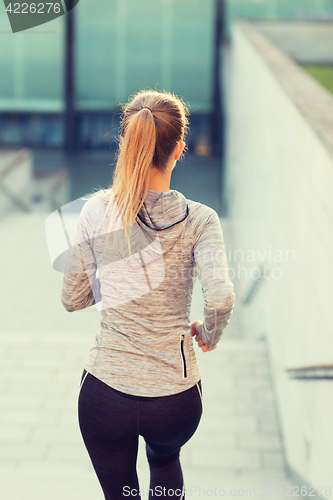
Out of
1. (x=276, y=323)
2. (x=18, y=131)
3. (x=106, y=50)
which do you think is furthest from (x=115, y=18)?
(x=276, y=323)

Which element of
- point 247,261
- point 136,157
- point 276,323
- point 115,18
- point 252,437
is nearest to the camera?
point 136,157

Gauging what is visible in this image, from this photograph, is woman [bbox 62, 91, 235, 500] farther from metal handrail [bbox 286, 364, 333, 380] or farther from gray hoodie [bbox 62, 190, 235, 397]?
metal handrail [bbox 286, 364, 333, 380]

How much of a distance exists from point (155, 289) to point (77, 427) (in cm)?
266

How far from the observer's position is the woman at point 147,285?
4.72 ft

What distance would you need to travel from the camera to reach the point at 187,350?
156cm

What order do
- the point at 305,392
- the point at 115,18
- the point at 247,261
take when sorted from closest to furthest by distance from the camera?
the point at 305,392, the point at 247,261, the point at 115,18

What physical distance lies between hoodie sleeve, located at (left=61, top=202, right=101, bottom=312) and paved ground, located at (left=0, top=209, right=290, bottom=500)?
70.5 inches

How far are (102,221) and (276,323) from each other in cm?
345

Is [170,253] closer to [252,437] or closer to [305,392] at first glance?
[305,392]

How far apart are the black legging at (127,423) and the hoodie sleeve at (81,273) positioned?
0.74ft

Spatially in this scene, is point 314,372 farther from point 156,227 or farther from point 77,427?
point 77,427

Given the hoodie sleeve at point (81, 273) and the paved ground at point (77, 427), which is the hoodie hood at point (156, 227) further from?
the paved ground at point (77, 427)

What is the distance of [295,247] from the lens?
3740mm

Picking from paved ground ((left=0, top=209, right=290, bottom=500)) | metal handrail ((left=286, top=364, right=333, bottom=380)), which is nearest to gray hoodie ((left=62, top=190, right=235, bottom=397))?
metal handrail ((left=286, top=364, right=333, bottom=380))
